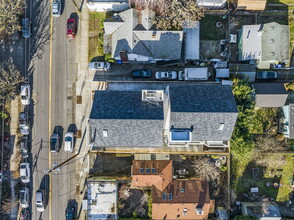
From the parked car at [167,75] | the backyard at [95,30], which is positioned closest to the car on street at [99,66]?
the backyard at [95,30]

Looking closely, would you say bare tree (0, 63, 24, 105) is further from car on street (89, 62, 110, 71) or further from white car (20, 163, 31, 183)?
car on street (89, 62, 110, 71)

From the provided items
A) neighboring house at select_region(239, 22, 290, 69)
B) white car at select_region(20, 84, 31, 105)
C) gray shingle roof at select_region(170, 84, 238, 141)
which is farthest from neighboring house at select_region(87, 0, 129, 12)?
neighboring house at select_region(239, 22, 290, 69)

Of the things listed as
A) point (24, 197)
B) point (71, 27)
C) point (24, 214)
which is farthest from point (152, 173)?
point (71, 27)

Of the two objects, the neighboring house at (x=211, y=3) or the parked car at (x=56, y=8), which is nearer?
the neighboring house at (x=211, y=3)

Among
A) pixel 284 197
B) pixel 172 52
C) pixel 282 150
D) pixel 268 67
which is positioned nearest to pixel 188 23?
pixel 172 52

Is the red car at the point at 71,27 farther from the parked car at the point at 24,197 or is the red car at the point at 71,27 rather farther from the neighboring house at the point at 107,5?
the parked car at the point at 24,197

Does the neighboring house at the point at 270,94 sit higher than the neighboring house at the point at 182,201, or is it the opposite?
the neighboring house at the point at 270,94

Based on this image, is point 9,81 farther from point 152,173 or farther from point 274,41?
point 274,41

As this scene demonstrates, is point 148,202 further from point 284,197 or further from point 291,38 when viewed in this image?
point 291,38
